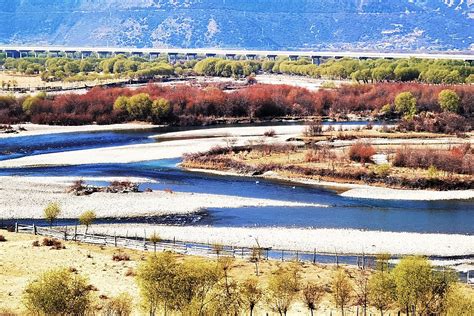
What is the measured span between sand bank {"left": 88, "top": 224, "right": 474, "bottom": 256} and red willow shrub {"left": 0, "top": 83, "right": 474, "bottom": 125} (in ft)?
218

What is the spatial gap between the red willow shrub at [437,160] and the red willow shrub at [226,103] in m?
45.8

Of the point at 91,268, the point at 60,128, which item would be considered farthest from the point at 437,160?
the point at 60,128

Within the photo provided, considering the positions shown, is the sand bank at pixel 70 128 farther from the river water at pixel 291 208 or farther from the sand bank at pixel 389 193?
the sand bank at pixel 389 193

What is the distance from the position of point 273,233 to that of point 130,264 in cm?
1246

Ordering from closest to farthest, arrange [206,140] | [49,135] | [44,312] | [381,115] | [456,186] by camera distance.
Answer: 1. [44,312]
2. [456,186]
3. [206,140]
4. [49,135]
5. [381,115]

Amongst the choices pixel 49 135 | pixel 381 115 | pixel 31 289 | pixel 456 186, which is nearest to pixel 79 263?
pixel 31 289

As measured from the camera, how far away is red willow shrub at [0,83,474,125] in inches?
4560

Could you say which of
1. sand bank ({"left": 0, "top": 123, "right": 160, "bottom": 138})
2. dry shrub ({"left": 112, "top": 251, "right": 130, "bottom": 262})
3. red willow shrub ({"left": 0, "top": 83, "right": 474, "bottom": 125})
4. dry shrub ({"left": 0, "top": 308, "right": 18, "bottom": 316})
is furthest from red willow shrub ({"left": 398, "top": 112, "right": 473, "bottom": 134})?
dry shrub ({"left": 0, "top": 308, "right": 18, "bottom": 316})

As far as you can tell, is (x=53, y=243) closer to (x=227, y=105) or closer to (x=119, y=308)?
(x=119, y=308)

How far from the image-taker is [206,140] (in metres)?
93.6

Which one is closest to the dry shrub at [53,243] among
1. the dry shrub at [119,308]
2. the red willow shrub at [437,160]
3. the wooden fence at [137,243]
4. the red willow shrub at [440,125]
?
the wooden fence at [137,243]

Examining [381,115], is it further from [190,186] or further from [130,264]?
[130,264]

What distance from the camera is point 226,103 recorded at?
122438 millimetres

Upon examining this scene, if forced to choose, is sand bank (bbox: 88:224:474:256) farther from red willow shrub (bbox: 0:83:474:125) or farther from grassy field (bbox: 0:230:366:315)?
red willow shrub (bbox: 0:83:474:125)
